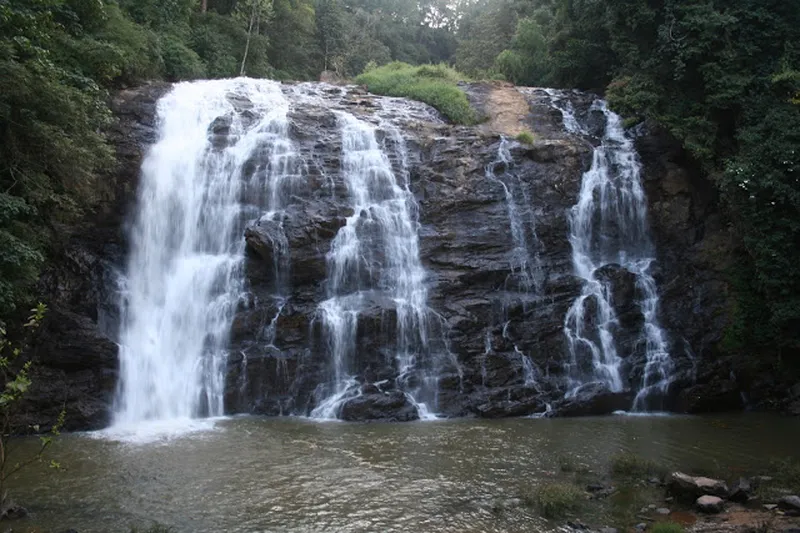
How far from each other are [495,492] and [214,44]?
2674 centimetres

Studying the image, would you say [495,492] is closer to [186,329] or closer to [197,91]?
[186,329]

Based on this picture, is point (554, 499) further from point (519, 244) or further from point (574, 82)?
point (574, 82)

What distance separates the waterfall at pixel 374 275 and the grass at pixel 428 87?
14.5 feet

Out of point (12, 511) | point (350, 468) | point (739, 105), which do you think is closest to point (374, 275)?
point (350, 468)

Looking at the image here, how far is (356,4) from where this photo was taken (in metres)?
53.9

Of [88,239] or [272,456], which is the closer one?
[272,456]

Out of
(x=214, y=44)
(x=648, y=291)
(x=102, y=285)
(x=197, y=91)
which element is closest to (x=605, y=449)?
(x=648, y=291)

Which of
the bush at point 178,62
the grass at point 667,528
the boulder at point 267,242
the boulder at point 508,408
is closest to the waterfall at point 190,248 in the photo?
the boulder at point 267,242

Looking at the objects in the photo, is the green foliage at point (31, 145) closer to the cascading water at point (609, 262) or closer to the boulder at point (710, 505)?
the boulder at point (710, 505)

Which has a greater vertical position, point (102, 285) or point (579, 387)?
point (102, 285)

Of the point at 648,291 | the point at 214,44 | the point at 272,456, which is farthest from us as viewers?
the point at 214,44

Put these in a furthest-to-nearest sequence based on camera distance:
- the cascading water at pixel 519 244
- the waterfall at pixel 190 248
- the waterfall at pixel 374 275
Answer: the cascading water at pixel 519 244 → the waterfall at pixel 374 275 → the waterfall at pixel 190 248

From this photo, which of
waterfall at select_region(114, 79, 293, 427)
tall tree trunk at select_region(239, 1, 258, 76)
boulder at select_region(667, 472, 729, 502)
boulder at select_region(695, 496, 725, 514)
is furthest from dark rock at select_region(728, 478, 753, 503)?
tall tree trunk at select_region(239, 1, 258, 76)

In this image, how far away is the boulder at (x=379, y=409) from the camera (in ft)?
49.3
